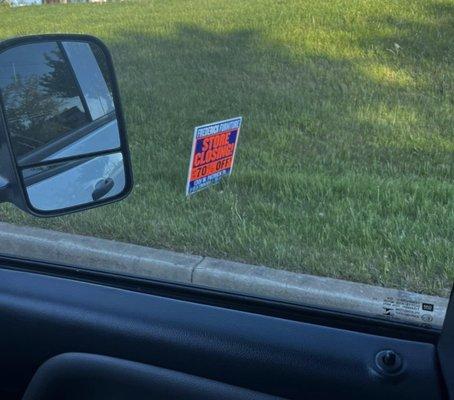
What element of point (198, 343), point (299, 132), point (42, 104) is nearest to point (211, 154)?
point (299, 132)

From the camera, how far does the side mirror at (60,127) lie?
1.93 metres

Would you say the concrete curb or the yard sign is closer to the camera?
the concrete curb

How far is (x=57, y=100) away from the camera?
7.27ft

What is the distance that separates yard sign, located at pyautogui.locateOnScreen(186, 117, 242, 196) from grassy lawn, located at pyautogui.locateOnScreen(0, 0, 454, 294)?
0.52 feet

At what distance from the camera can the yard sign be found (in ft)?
17.4

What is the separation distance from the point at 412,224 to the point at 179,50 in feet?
20.0

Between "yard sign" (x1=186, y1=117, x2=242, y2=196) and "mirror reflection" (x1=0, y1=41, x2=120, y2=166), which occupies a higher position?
"mirror reflection" (x1=0, y1=41, x2=120, y2=166)

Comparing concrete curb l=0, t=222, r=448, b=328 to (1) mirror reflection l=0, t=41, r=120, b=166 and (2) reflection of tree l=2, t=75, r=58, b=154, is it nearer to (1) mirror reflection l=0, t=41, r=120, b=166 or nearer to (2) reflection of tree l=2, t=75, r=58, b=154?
(1) mirror reflection l=0, t=41, r=120, b=166

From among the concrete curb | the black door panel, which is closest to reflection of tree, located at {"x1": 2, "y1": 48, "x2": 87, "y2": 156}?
the black door panel

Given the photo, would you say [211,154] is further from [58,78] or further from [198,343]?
[198,343]

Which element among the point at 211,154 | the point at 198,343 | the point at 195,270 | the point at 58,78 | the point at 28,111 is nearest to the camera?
the point at 198,343

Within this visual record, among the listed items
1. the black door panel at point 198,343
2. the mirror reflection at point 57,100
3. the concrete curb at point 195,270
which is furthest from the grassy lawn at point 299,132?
the mirror reflection at point 57,100

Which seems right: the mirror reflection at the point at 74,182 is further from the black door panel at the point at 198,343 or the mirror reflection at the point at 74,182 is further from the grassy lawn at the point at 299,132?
the grassy lawn at the point at 299,132

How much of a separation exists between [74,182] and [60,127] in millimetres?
175
